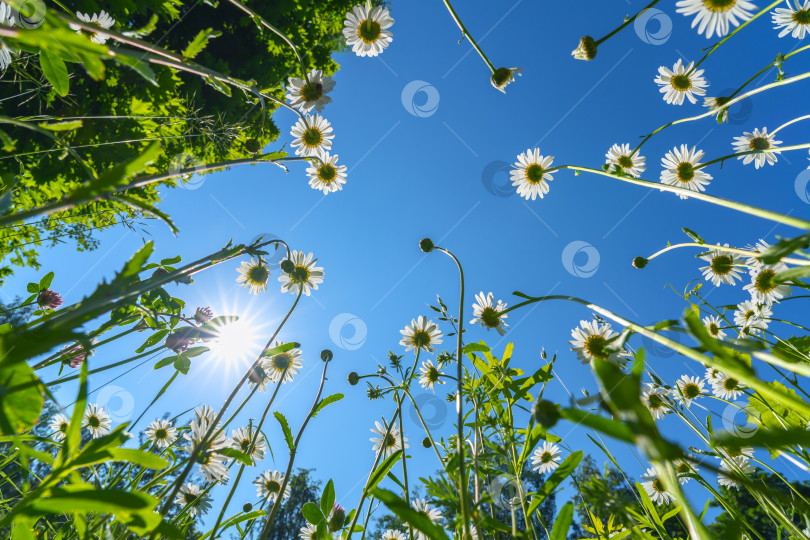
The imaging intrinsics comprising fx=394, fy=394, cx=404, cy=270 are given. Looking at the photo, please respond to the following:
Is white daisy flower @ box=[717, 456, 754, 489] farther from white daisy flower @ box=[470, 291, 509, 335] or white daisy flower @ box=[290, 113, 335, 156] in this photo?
white daisy flower @ box=[290, 113, 335, 156]

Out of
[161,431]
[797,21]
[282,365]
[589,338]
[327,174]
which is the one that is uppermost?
[797,21]

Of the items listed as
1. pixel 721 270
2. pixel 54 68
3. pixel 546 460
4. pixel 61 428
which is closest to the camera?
pixel 54 68

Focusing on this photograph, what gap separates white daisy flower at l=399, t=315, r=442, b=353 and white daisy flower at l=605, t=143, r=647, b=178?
838 mm

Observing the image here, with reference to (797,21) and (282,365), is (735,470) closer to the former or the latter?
(282,365)

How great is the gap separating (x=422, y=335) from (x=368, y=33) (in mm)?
1009

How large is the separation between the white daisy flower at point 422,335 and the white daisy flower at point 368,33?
92 cm

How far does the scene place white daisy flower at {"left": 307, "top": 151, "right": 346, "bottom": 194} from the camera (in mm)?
1640

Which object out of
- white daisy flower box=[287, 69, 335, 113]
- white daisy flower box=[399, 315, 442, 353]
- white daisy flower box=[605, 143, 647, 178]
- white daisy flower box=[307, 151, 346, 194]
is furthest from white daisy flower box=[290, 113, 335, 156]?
white daisy flower box=[605, 143, 647, 178]

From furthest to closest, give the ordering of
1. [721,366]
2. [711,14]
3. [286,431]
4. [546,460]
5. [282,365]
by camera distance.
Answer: [546,460]
[282,365]
[711,14]
[286,431]
[721,366]

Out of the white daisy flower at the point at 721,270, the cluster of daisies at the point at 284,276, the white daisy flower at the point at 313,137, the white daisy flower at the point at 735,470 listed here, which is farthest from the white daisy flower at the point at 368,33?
the white daisy flower at the point at 721,270

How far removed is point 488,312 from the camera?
1.40 m

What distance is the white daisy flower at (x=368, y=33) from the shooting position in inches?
45.3

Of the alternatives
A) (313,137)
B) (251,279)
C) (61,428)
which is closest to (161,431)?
(61,428)

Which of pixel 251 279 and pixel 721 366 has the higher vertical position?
pixel 251 279
